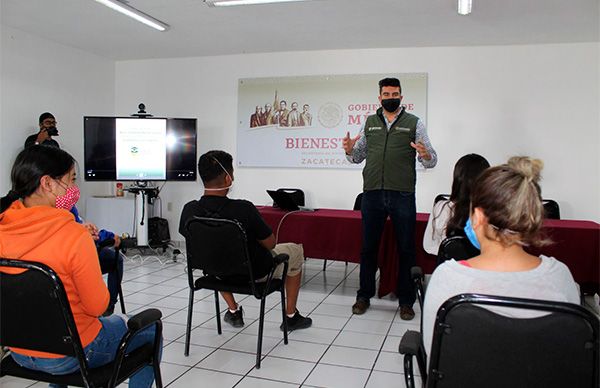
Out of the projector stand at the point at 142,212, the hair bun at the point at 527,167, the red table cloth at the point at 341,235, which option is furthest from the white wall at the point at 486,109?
the hair bun at the point at 527,167

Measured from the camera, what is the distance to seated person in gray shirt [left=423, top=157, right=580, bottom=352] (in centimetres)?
128

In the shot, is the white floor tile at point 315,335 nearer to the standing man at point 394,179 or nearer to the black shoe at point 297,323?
the black shoe at point 297,323

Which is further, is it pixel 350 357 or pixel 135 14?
pixel 135 14

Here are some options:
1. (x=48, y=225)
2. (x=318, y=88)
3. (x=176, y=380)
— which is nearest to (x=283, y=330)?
(x=176, y=380)

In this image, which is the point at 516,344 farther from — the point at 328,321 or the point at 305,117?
the point at 305,117

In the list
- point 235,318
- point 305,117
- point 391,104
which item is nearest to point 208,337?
point 235,318

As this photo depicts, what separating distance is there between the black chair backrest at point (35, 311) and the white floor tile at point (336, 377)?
1.33 m

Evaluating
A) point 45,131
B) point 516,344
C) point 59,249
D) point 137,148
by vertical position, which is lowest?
point 516,344

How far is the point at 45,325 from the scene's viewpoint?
1.49 m

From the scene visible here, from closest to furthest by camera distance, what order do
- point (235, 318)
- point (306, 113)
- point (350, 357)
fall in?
point (350, 357) < point (235, 318) < point (306, 113)

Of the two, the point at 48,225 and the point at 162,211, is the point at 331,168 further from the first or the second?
the point at 48,225

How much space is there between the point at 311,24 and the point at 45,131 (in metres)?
3.15

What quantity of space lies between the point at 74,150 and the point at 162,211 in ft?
4.46

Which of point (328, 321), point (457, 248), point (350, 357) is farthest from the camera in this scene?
point (328, 321)
